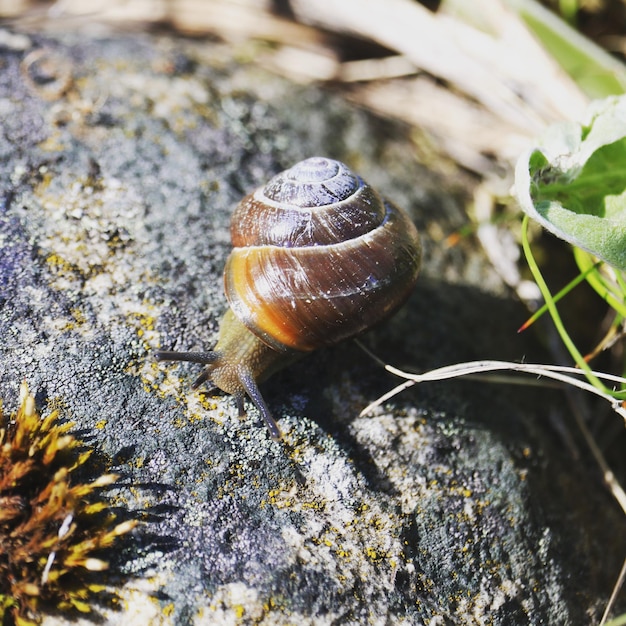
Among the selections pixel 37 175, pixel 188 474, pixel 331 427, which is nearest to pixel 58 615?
pixel 188 474

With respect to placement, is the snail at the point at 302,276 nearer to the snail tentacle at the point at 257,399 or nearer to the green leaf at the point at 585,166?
the snail tentacle at the point at 257,399

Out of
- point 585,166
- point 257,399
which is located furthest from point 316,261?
point 585,166

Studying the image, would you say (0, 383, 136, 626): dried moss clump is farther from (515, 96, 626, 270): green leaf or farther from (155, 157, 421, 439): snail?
(515, 96, 626, 270): green leaf

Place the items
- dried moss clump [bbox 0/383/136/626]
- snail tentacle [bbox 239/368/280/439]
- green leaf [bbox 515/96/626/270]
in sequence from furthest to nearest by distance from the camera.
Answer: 1. green leaf [bbox 515/96/626/270]
2. snail tentacle [bbox 239/368/280/439]
3. dried moss clump [bbox 0/383/136/626]

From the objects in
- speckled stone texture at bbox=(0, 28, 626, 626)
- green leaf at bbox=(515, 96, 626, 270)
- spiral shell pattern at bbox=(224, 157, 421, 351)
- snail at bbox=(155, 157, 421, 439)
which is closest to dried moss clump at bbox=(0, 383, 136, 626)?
speckled stone texture at bbox=(0, 28, 626, 626)

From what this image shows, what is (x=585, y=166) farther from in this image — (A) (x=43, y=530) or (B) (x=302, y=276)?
(A) (x=43, y=530)

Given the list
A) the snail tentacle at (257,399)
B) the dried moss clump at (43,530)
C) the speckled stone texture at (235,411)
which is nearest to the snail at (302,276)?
the snail tentacle at (257,399)

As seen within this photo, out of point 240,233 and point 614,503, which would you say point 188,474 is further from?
point 614,503
